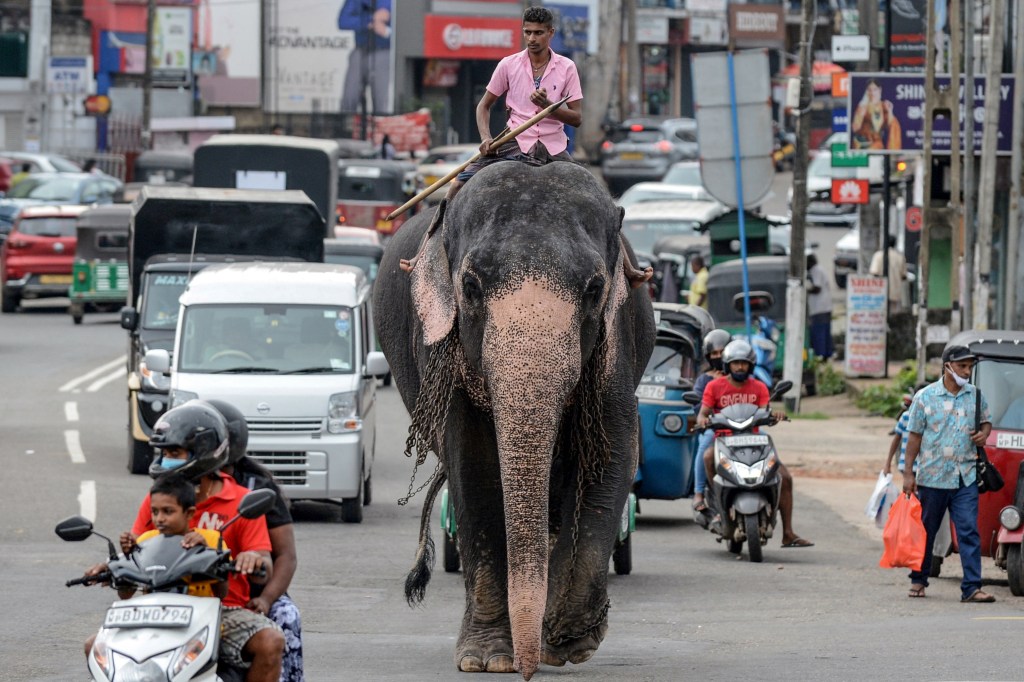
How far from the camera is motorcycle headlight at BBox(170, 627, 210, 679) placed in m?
6.32

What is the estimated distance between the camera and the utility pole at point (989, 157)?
2242cm

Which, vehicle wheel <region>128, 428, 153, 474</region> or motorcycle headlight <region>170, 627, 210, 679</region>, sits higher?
motorcycle headlight <region>170, 627, 210, 679</region>

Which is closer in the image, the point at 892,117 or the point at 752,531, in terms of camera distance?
the point at 752,531

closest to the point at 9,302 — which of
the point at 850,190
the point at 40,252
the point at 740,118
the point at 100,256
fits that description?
the point at 40,252

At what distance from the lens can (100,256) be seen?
3356cm

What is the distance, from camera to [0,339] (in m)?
31.2

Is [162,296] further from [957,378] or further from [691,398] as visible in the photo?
[957,378]

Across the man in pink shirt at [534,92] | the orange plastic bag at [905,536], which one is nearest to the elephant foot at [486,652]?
the man in pink shirt at [534,92]

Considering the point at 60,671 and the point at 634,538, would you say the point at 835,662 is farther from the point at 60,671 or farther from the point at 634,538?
the point at 634,538

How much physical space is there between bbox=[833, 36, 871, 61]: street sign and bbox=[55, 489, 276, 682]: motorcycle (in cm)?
2367

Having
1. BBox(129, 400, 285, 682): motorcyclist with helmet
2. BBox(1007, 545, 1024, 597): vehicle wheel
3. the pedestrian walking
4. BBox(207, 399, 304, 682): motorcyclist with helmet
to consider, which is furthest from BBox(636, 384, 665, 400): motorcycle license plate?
BBox(129, 400, 285, 682): motorcyclist with helmet

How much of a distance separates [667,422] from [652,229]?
19852mm

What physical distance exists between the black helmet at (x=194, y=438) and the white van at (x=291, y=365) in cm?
956

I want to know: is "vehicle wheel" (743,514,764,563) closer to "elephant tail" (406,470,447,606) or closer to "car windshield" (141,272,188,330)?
"elephant tail" (406,470,447,606)
